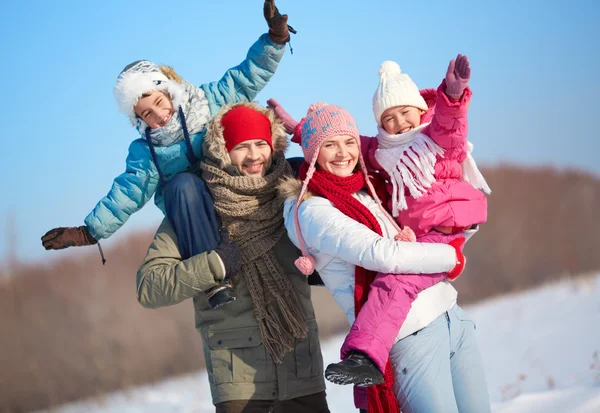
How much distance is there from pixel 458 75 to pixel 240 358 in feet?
5.26

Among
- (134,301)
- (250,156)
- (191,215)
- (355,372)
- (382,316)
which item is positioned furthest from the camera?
(134,301)

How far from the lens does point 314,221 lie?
2.55m

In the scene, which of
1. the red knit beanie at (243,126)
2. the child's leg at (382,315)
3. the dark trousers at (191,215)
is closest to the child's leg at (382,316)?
the child's leg at (382,315)

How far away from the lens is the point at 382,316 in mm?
2363

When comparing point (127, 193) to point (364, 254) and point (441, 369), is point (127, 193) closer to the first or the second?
point (364, 254)

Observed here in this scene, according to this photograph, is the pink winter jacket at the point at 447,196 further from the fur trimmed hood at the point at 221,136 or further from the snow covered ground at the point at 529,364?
the snow covered ground at the point at 529,364

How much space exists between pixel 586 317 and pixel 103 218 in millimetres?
7514

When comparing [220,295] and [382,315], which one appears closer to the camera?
[382,315]

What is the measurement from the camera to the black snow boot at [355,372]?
2.25 m

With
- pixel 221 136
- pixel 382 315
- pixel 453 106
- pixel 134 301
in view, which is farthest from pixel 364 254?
pixel 134 301

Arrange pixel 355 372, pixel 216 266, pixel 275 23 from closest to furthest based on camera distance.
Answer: pixel 355 372
pixel 216 266
pixel 275 23

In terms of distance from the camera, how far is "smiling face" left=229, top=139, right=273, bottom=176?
304 centimetres

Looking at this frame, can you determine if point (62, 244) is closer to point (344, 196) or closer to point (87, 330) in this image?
point (344, 196)

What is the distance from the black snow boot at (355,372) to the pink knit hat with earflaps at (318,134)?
1.54 feet
